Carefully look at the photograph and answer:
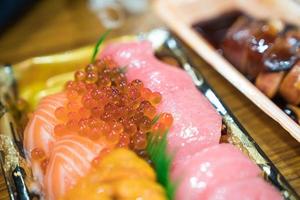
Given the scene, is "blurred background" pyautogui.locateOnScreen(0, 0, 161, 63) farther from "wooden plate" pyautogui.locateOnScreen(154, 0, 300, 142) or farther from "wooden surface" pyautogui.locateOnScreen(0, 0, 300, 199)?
"wooden plate" pyautogui.locateOnScreen(154, 0, 300, 142)

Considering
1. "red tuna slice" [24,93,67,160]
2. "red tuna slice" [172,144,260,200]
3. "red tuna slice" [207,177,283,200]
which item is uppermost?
"red tuna slice" [24,93,67,160]

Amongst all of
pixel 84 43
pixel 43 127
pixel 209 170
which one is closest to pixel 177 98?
pixel 209 170

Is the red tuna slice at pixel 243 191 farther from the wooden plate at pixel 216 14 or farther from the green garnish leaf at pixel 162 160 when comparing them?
the wooden plate at pixel 216 14

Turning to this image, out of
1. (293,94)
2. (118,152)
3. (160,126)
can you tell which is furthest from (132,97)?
(293,94)

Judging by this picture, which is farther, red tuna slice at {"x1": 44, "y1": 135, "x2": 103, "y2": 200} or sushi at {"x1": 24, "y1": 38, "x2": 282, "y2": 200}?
red tuna slice at {"x1": 44, "y1": 135, "x2": 103, "y2": 200}

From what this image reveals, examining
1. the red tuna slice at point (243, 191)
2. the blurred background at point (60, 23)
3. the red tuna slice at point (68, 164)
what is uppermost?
the blurred background at point (60, 23)

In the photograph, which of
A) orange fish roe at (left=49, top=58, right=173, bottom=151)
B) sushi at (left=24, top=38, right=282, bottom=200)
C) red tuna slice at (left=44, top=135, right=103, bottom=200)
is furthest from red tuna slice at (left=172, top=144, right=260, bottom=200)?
red tuna slice at (left=44, top=135, right=103, bottom=200)

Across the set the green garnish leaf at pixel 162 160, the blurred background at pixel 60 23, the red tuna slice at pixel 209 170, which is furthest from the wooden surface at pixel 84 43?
the green garnish leaf at pixel 162 160

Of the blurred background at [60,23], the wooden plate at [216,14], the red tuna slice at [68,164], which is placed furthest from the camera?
the blurred background at [60,23]
